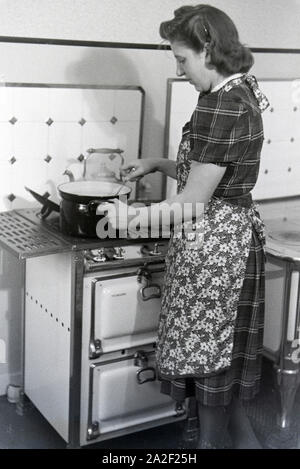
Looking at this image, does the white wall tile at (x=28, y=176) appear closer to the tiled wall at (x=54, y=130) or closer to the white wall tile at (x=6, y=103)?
the tiled wall at (x=54, y=130)

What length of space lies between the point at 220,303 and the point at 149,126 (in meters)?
0.82

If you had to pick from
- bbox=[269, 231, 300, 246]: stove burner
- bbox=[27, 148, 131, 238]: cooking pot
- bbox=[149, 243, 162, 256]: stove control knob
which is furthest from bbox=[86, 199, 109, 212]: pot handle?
bbox=[269, 231, 300, 246]: stove burner

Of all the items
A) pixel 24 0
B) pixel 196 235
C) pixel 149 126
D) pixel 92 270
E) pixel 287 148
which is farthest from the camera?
pixel 287 148

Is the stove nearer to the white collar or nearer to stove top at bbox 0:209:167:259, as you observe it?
stove top at bbox 0:209:167:259

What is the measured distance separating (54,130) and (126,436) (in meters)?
0.93

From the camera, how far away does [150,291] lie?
1.92 metres

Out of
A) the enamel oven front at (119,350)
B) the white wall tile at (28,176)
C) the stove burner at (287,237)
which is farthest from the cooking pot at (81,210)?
the stove burner at (287,237)

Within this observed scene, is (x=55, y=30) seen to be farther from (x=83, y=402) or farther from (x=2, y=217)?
(x=83, y=402)

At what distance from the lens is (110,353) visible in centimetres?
189

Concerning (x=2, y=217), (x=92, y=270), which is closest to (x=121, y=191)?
(x=92, y=270)

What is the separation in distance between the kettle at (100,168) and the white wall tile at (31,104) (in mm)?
180

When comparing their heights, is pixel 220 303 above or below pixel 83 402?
above

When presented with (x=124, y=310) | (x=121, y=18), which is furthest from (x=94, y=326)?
(x=121, y=18)

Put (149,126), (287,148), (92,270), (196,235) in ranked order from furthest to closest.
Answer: (287,148)
(149,126)
(92,270)
(196,235)
